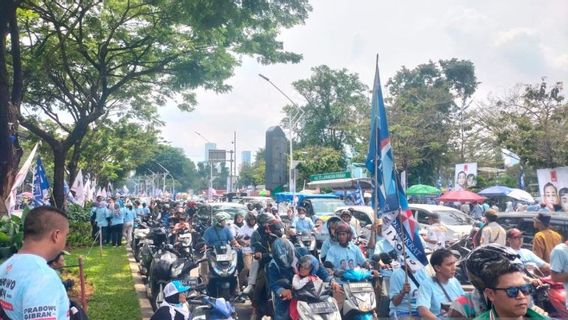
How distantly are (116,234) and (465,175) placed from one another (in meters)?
16.8

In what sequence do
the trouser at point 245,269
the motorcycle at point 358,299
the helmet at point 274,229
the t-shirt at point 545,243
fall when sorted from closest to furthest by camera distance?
the motorcycle at point 358,299 → the t-shirt at point 545,243 → the helmet at point 274,229 → the trouser at point 245,269

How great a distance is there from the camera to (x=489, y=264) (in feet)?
8.78

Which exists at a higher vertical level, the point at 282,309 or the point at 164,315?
the point at 164,315

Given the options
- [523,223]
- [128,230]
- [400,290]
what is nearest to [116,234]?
[128,230]

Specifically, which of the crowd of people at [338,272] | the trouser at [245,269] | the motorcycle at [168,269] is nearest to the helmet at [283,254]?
the crowd of people at [338,272]

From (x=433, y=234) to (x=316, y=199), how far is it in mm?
8019

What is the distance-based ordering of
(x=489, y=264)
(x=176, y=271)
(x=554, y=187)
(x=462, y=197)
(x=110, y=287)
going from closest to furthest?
(x=489, y=264) → (x=176, y=271) → (x=110, y=287) → (x=554, y=187) → (x=462, y=197)

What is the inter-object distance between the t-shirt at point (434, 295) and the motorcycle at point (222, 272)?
495 cm

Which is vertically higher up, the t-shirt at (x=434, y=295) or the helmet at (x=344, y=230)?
the helmet at (x=344, y=230)

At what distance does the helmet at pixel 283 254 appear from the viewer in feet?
21.5

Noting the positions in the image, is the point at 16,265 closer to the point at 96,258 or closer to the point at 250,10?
the point at 250,10

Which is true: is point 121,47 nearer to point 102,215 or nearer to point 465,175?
point 102,215

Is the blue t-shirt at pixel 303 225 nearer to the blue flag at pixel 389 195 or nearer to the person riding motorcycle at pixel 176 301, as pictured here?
the blue flag at pixel 389 195

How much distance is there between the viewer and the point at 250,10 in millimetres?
8023
